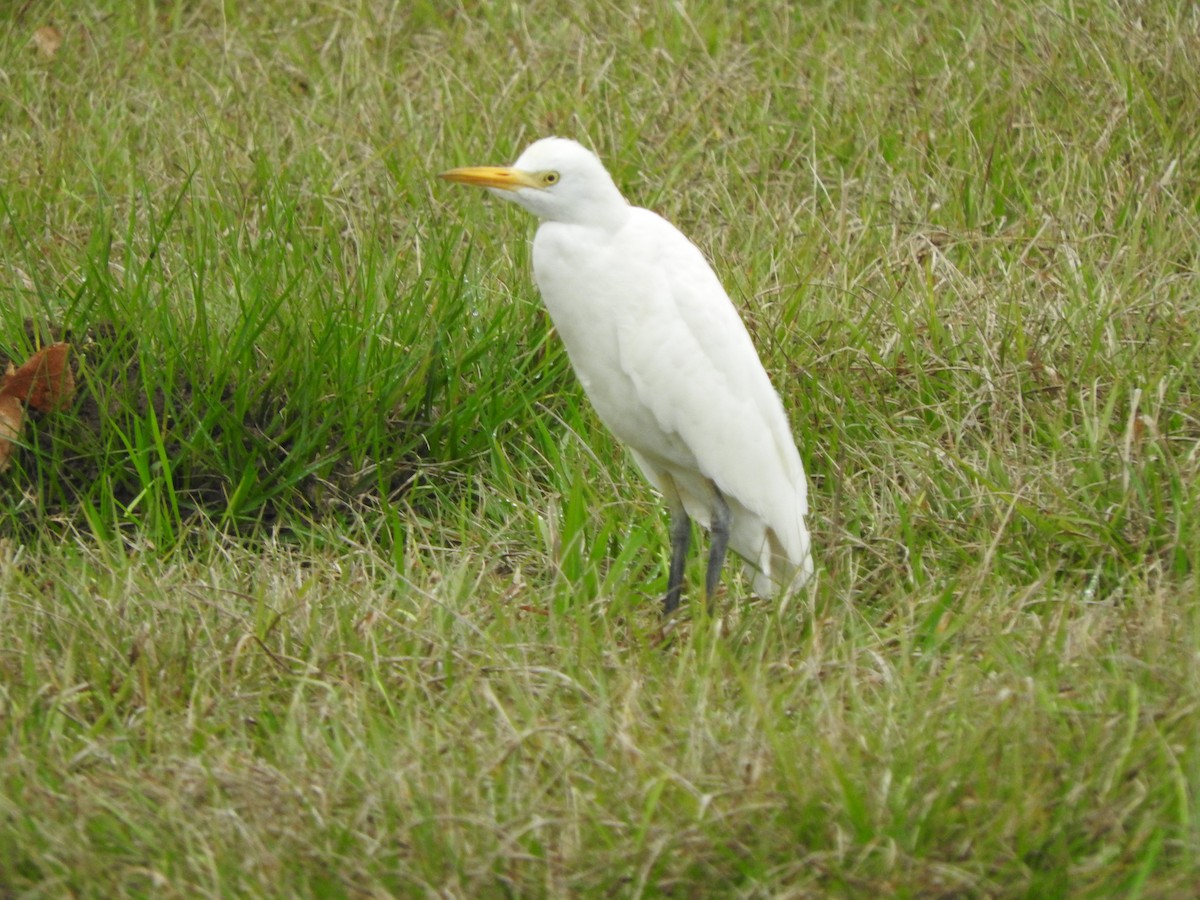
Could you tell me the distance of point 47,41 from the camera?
5582 mm

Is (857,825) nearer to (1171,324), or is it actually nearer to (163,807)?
(163,807)

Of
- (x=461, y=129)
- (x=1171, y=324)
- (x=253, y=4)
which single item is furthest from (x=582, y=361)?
(x=253, y=4)

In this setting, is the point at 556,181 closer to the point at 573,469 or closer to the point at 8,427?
the point at 573,469

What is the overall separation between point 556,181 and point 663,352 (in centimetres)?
39

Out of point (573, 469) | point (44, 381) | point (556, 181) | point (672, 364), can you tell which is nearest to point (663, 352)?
point (672, 364)

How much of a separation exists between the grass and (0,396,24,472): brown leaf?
50 mm

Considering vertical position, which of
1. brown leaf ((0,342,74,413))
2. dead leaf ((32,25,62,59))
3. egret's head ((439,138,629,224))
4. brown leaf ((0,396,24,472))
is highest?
dead leaf ((32,25,62,59))

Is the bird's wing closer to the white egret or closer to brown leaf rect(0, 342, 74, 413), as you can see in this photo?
the white egret

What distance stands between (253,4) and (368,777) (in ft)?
14.0

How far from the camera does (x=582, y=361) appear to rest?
3.11 meters

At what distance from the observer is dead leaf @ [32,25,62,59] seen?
18.1 ft

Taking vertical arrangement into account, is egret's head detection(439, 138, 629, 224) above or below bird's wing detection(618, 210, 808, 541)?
above

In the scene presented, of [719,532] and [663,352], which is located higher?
[663,352]

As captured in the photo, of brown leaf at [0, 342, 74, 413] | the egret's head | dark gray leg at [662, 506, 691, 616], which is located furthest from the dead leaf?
dark gray leg at [662, 506, 691, 616]
